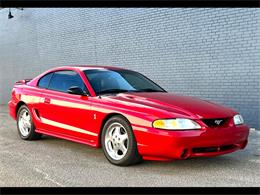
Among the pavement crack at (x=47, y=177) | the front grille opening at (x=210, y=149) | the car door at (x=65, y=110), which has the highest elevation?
the car door at (x=65, y=110)

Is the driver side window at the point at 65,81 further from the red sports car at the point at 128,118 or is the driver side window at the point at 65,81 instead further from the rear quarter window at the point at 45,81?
the rear quarter window at the point at 45,81

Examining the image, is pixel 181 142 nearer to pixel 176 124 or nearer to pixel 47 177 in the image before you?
pixel 176 124

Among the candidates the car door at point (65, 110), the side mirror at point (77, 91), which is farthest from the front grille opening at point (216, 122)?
the side mirror at point (77, 91)

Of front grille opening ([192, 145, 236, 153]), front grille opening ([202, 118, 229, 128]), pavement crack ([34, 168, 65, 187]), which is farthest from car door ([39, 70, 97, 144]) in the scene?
front grille opening ([202, 118, 229, 128])

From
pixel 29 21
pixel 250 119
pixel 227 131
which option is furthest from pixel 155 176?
pixel 29 21

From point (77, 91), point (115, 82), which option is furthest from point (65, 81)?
point (115, 82)

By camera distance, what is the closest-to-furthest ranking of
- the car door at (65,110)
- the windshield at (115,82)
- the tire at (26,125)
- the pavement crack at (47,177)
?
the pavement crack at (47,177) → the car door at (65,110) → the windshield at (115,82) → the tire at (26,125)

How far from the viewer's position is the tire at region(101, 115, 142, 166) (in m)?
4.57

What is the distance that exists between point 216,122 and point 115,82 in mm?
1721

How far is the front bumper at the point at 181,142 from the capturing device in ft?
14.0

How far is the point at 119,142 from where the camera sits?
15.5 feet

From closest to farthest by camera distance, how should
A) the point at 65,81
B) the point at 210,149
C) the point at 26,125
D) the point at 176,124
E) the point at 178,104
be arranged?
the point at 176,124, the point at 210,149, the point at 178,104, the point at 65,81, the point at 26,125

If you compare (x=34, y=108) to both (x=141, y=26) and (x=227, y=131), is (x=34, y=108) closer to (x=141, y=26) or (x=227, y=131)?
(x=227, y=131)

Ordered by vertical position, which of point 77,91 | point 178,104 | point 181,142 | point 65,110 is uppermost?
point 77,91
